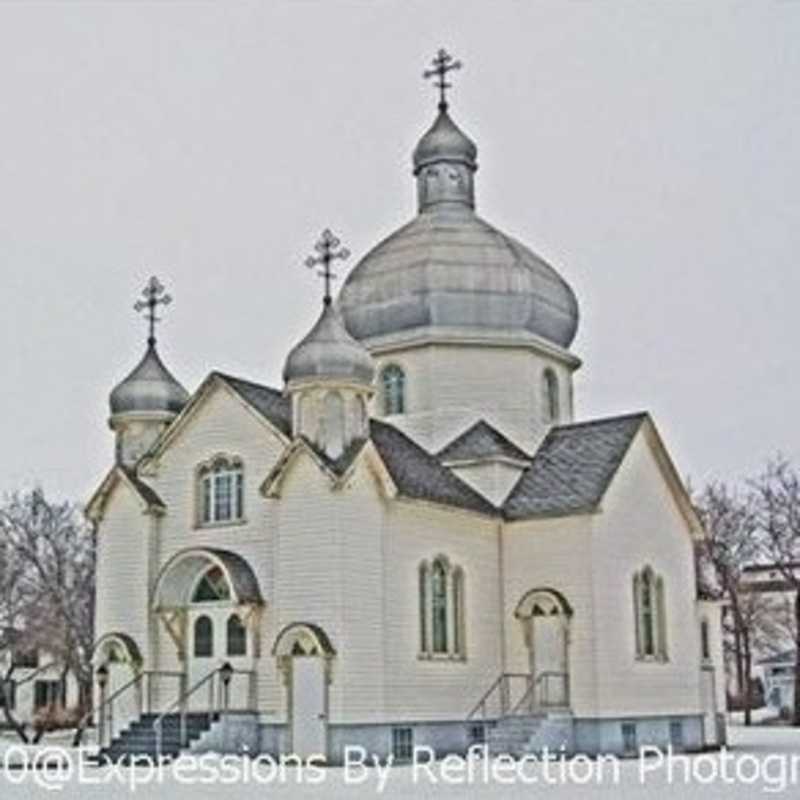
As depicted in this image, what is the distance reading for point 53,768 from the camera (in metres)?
28.8

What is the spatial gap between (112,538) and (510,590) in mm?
8725

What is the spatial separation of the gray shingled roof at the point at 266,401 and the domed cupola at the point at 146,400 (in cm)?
283

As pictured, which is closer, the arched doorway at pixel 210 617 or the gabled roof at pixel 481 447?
the arched doorway at pixel 210 617

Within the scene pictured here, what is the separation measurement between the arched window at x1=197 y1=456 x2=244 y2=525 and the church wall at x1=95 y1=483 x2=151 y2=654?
1.39 meters

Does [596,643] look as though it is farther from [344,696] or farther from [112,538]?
[112,538]

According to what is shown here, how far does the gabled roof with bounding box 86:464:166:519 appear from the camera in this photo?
110ft

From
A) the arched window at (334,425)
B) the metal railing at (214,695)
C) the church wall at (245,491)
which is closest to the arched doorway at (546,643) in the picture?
the arched window at (334,425)

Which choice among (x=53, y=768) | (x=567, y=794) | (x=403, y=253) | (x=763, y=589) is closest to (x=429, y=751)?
(x=53, y=768)

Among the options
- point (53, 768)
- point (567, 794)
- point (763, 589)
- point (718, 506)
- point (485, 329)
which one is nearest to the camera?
point (567, 794)

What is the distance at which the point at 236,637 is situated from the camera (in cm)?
3191

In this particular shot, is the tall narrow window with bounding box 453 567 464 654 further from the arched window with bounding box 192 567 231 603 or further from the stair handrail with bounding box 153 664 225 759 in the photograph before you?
the stair handrail with bounding box 153 664 225 759

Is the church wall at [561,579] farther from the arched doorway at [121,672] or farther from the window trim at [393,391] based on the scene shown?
the arched doorway at [121,672]

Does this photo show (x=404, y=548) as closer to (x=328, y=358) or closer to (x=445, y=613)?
(x=445, y=613)

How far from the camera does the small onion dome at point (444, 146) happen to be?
138 feet
